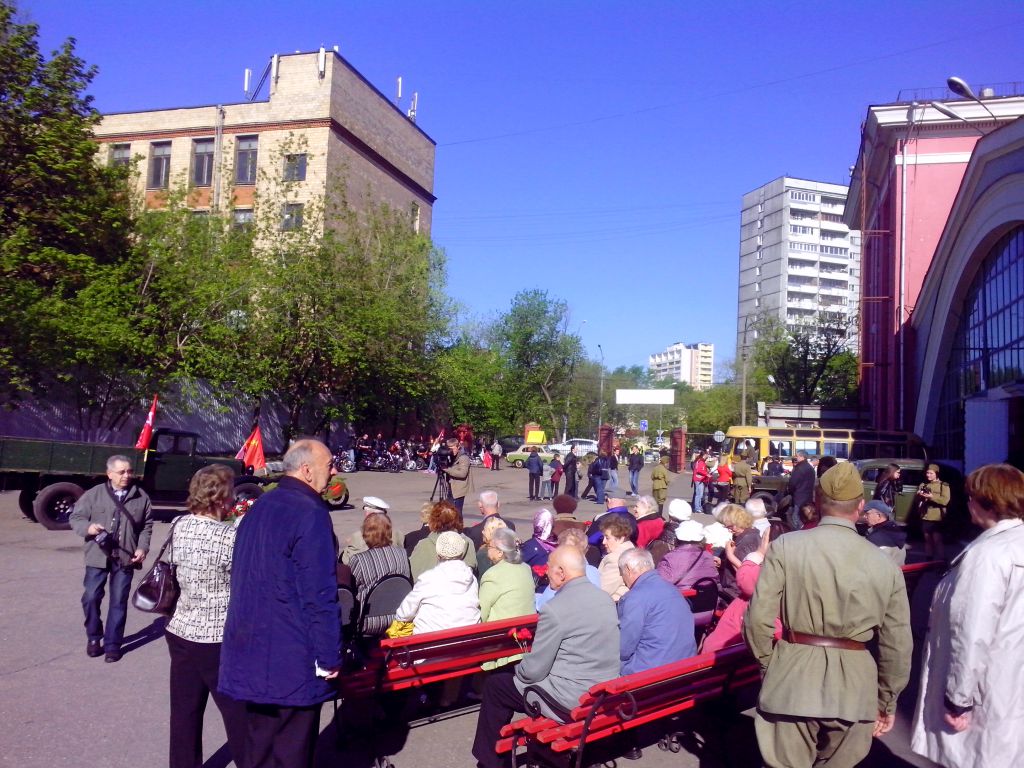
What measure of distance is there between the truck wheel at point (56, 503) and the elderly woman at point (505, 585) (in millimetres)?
11624

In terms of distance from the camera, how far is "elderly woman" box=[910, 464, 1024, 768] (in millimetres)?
3373

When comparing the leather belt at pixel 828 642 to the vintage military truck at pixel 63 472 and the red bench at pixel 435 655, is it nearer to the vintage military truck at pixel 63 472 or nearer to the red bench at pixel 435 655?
the red bench at pixel 435 655

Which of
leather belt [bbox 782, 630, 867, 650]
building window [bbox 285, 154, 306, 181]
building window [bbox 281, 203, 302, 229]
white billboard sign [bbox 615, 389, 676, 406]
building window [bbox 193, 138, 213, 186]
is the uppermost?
building window [bbox 193, 138, 213, 186]

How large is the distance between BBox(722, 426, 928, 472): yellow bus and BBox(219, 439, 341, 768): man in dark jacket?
22.4 metres

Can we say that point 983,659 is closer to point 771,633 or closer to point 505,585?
point 771,633

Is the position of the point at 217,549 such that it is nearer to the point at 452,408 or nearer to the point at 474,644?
the point at 474,644

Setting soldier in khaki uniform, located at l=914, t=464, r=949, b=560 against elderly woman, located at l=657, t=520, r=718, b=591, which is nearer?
elderly woman, located at l=657, t=520, r=718, b=591

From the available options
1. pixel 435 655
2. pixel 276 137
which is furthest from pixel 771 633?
pixel 276 137

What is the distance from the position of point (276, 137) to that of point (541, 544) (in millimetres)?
34459

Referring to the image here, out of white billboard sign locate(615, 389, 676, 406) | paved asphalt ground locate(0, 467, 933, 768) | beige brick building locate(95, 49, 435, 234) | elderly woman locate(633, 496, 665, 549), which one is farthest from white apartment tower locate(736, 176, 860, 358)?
paved asphalt ground locate(0, 467, 933, 768)

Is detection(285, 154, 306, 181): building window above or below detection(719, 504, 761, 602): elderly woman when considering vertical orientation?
above

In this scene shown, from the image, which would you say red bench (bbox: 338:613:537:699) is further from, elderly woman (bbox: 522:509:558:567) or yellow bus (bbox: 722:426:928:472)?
yellow bus (bbox: 722:426:928:472)

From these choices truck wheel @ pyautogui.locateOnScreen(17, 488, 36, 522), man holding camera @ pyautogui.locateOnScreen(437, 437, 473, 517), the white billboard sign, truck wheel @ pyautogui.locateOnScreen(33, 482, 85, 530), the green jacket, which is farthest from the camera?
the white billboard sign

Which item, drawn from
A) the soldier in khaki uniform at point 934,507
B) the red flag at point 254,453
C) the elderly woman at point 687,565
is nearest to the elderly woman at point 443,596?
the elderly woman at point 687,565
